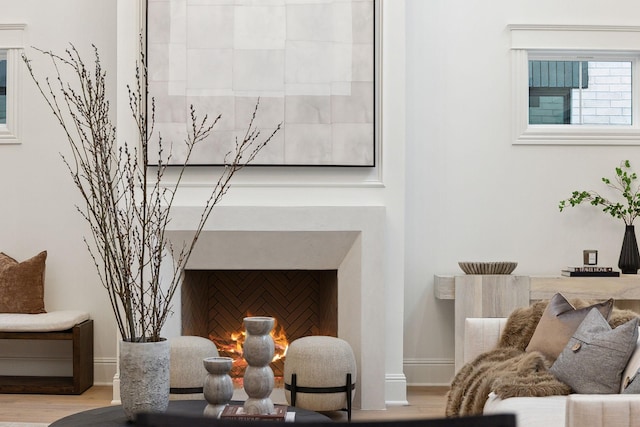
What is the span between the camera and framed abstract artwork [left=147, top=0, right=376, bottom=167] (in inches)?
189

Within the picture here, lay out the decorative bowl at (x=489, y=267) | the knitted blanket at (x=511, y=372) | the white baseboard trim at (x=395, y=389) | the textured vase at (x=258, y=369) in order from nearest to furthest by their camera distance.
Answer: the textured vase at (x=258, y=369), the knitted blanket at (x=511, y=372), the white baseboard trim at (x=395, y=389), the decorative bowl at (x=489, y=267)

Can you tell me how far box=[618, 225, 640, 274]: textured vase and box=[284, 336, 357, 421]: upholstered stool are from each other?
6.71ft

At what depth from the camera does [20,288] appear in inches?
202

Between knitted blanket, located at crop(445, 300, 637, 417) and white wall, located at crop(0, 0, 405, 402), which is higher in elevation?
white wall, located at crop(0, 0, 405, 402)

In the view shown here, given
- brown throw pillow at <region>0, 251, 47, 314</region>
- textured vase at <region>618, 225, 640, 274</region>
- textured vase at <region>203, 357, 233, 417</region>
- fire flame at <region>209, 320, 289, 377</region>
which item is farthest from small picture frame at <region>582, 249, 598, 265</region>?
brown throw pillow at <region>0, 251, 47, 314</region>

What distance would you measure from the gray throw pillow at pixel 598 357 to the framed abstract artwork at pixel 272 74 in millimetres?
1954

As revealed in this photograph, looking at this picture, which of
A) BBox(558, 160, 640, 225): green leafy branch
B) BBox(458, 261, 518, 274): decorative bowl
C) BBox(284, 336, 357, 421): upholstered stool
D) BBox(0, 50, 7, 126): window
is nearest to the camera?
BBox(284, 336, 357, 421): upholstered stool

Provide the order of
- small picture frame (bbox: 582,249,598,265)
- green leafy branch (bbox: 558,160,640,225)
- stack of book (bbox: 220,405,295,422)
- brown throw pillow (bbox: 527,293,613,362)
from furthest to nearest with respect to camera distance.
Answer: green leafy branch (bbox: 558,160,640,225), small picture frame (bbox: 582,249,598,265), brown throw pillow (bbox: 527,293,613,362), stack of book (bbox: 220,405,295,422)

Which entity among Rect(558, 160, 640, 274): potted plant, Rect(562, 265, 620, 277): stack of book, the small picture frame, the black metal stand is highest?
Rect(558, 160, 640, 274): potted plant

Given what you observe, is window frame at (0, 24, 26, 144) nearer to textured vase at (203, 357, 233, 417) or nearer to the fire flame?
the fire flame

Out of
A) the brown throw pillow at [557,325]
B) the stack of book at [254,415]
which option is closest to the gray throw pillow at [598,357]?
the brown throw pillow at [557,325]

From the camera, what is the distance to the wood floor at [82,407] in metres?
4.43

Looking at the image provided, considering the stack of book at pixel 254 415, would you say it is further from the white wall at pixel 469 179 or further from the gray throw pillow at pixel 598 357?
the white wall at pixel 469 179

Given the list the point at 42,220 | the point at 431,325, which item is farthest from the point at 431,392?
the point at 42,220
